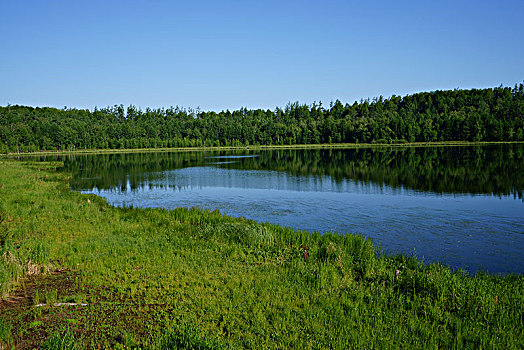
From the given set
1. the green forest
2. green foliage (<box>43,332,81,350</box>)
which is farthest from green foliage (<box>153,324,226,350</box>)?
the green forest

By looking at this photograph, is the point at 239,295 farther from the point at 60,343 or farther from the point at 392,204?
the point at 392,204

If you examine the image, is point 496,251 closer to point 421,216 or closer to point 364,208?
point 421,216

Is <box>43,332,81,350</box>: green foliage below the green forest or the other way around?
below

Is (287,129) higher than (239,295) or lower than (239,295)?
higher

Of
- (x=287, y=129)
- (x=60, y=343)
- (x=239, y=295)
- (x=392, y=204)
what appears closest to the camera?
(x=60, y=343)

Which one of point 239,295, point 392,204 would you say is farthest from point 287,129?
point 239,295

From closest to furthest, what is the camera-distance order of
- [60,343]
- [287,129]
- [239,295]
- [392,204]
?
[60,343]
[239,295]
[392,204]
[287,129]

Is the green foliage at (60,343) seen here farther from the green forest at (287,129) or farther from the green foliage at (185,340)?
the green forest at (287,129)

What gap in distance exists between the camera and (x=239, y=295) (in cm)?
888

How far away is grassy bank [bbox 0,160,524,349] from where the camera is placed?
7.07 metres

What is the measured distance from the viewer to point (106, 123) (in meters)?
179

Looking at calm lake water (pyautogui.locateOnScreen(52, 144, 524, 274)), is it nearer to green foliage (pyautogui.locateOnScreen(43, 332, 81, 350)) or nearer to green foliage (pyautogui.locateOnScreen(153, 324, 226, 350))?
green foliage (pyautogui.locateOnScreen(153, 324, 226, 350))

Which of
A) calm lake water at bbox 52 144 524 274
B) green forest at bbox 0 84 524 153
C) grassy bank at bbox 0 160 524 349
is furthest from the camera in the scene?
green forest at bbox 0 84 524 153

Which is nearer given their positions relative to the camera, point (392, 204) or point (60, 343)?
point (60, 343)
